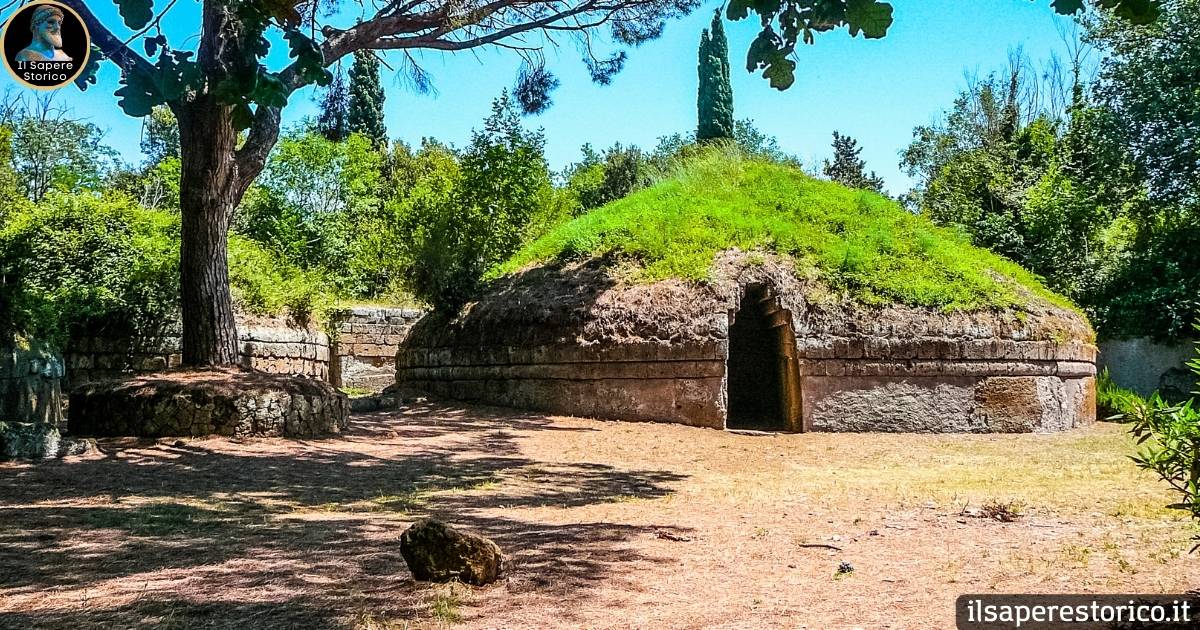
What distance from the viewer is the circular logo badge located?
5266 mm

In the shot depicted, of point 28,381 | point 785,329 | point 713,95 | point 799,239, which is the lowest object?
point 28,381

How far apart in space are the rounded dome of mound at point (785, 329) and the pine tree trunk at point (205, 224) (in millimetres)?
3823

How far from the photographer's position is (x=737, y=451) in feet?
27.3

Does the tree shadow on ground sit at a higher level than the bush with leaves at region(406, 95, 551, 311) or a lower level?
lower

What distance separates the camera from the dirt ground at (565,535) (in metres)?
2.85

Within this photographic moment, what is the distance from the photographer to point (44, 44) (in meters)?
5.45

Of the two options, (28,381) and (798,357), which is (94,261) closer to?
(28,381)

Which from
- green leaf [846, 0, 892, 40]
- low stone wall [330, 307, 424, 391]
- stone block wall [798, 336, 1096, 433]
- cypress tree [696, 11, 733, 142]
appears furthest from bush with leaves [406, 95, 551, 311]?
cypress tree [696, 11, 733, 142]

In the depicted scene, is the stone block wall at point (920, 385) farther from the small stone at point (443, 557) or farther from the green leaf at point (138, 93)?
the green leaf at point (138, 93)

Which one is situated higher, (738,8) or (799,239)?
(799,239)

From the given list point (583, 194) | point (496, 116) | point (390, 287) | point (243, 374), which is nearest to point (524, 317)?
point (243, 374)

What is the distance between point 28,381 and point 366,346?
7.95 meters

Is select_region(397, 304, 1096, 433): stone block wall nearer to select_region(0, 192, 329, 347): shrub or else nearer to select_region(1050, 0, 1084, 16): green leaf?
select_region(0, 192, 329, 347): shrub

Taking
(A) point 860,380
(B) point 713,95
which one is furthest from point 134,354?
(B) point 713,95
